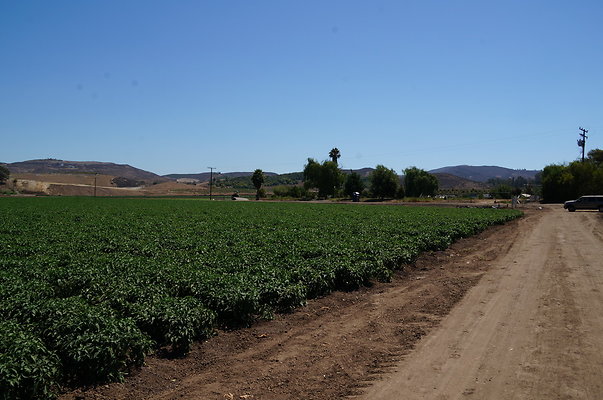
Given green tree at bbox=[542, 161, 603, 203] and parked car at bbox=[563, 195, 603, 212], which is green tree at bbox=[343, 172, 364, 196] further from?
parked car at bbox=[563, 195, 603, 212]

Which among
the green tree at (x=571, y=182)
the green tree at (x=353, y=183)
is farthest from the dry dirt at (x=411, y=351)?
the green tree at (x=353, y=183)

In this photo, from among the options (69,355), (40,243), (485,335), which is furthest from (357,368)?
(40,243)

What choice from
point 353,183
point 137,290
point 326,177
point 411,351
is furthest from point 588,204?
point 326,177

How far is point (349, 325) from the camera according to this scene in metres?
10.3

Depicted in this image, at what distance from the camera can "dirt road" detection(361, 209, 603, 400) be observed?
22.5ft

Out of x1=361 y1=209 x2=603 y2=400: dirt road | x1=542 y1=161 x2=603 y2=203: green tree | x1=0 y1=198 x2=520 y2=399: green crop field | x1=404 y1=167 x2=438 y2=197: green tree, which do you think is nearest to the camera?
x1=0 y1=198 x2=520 y2=399: green crop field

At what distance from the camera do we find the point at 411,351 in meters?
8.59

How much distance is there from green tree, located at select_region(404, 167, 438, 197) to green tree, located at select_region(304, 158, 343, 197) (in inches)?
732

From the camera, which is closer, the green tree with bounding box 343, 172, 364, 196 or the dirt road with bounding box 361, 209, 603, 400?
the dirt road with bounding box 361, 209, 603, 400

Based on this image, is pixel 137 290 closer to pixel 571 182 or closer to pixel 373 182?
pixel 571 182

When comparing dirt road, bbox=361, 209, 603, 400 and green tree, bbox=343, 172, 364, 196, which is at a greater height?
green tree, bbox=343, 172, 364, 196

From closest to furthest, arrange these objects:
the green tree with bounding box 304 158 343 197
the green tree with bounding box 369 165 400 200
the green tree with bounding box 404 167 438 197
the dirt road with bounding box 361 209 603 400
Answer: the dirt road with bounding box 361 209 603 400 → the green tree with bounding box 369 165 400 200 → the green tree with bounding box 404 167 438 197 → the green tree with bounding box 304 158 343 197

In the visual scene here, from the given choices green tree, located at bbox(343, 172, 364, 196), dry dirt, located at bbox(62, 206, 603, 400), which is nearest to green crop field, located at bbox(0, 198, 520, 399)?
dry dirt, located at bbox(62, 206, 603, 400)

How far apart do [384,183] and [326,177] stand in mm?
25863
